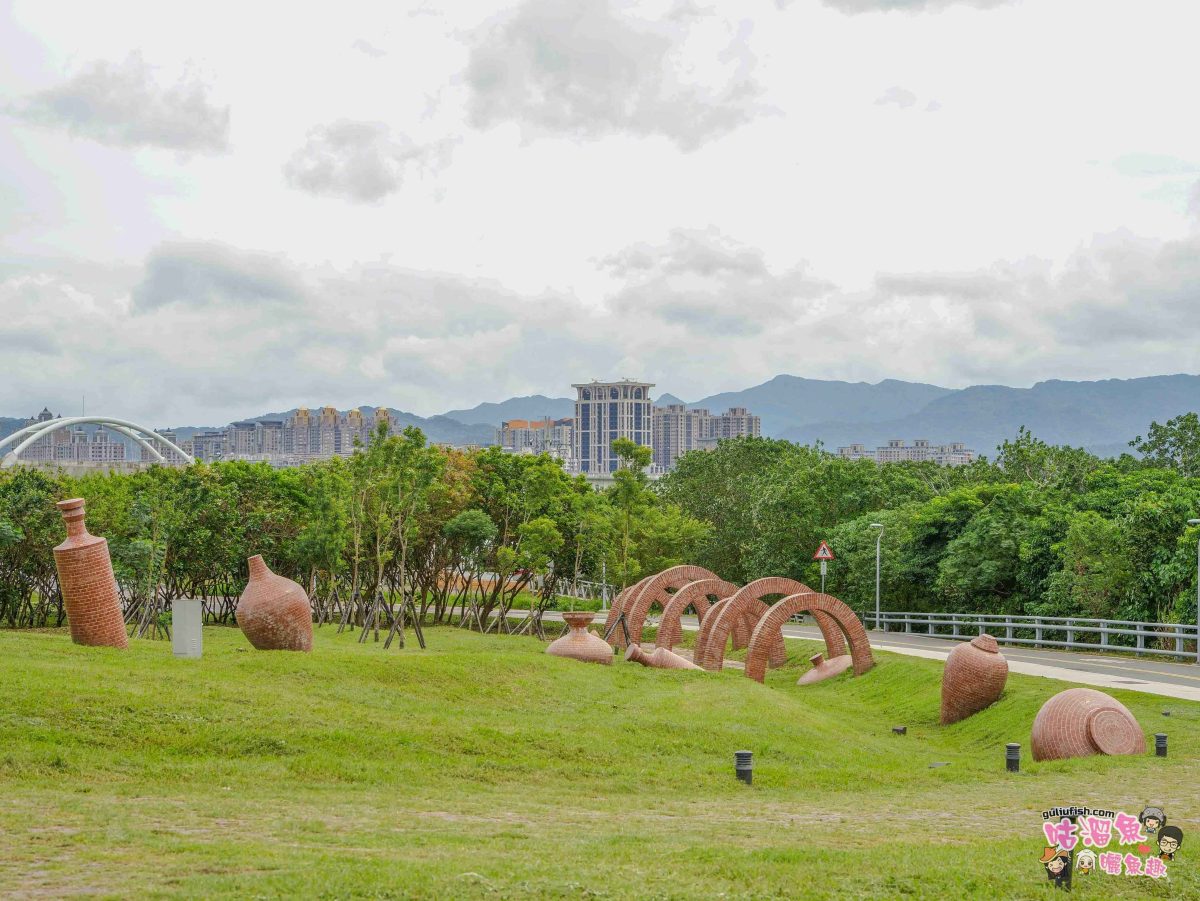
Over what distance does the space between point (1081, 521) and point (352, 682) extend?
27.6 meters

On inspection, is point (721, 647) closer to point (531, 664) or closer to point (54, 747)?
point (531, 664)

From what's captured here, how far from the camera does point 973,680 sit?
25.1 metres

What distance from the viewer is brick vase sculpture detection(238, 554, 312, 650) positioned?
25.1 metres

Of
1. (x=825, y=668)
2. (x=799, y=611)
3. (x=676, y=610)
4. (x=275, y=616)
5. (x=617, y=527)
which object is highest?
(x=617, y=527)

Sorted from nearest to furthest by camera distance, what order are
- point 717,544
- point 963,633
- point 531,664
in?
1. point 531,664
2. point 963,633
3. point 717,544

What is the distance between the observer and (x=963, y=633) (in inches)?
1820

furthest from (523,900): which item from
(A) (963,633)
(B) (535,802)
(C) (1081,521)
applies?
(A) (963,633)

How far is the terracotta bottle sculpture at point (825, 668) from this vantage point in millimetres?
33688

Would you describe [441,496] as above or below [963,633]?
above

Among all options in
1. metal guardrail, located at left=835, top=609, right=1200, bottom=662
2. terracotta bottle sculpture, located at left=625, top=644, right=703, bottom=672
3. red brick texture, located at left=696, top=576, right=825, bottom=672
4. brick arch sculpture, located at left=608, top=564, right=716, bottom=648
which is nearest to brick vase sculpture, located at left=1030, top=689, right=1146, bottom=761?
terracotta bottle sculpture, located at left=625, top=644, right=703, bottom=672

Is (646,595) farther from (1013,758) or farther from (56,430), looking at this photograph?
(56,430)

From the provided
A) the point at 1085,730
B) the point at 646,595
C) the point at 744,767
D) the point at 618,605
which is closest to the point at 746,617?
the point at 646,595

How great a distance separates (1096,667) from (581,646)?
1379cm

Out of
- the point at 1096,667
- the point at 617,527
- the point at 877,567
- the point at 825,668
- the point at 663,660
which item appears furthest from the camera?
the point at 877,567
